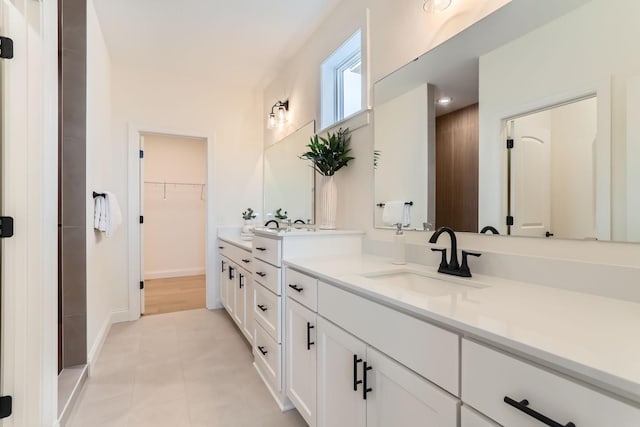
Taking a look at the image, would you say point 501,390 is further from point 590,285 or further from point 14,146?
point 14,146

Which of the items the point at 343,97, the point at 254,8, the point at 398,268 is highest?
the point at 254,8

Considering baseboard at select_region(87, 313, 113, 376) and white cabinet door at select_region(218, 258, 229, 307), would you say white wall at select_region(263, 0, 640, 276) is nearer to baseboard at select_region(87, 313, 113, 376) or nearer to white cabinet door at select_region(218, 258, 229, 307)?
white cabinet door at select_region(218, 258, 229, 307)

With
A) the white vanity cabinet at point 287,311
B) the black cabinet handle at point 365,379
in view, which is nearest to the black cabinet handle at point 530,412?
the black cabinet handle at point 365,379

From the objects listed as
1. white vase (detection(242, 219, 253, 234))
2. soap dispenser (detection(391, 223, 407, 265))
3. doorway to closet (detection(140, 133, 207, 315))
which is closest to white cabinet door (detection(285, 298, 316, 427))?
soap dispenser (detection(391, 223, 407, 265))

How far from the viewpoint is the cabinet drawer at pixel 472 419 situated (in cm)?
70

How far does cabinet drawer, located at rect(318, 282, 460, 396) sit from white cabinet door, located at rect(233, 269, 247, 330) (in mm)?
1491

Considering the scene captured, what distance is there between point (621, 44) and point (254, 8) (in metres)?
2.27

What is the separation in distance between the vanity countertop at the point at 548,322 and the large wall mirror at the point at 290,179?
5.64ft

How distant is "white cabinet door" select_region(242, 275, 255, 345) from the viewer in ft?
7.92

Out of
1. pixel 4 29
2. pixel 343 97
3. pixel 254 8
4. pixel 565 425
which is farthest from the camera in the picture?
pixel 343 97

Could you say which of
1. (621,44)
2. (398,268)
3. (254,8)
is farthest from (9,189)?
(621,44)

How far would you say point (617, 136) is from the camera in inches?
37.9

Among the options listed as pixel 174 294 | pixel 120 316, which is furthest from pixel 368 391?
pixel 174 294

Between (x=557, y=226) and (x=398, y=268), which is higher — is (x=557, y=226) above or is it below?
above
